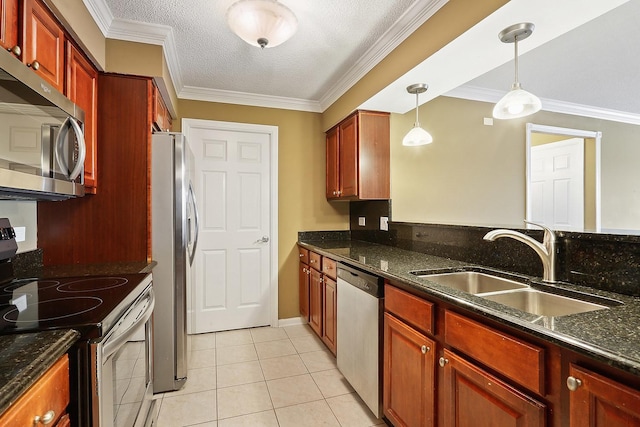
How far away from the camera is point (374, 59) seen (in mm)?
2354

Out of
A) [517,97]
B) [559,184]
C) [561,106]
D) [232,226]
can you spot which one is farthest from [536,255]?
[559,184]

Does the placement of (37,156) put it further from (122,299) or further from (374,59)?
(374,59)

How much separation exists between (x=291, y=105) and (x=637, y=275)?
3.06 meters

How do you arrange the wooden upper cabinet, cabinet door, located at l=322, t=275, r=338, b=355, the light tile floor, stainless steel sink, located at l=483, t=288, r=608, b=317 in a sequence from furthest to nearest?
cabinet door, located at l=322, t=275, r=338, b=355
the light tile floor
stainless steel sink, located at l=483, t=288, r=608, b=317
the wooden upper cabinet

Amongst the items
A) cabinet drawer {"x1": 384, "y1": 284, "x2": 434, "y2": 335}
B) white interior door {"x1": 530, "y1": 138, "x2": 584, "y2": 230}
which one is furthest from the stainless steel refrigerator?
white interior door {"x1": 530, "y1": 138, "x2": 584, "y2": 230}

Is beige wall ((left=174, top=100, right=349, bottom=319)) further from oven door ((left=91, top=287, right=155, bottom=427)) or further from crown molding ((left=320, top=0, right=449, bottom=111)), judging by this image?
oven door ((left=91, top=287, right=155, bottom=427))

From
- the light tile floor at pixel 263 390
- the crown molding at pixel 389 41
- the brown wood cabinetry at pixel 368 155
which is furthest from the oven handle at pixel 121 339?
the crown molding at pixel 389 41

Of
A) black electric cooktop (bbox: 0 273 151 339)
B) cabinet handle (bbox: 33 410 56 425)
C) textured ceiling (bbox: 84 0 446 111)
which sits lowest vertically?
cabinet handle (bbox: 33 410 56 425)

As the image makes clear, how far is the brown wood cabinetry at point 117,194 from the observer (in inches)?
78.2

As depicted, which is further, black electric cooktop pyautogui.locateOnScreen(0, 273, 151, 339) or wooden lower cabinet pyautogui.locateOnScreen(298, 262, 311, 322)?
wooden lower cabinet pyautogui.locateOnScreen(298, 262, 311, 322)

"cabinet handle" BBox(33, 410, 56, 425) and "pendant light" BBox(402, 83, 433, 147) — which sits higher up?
"pendant light" BBox(402, 83, 433, 147)

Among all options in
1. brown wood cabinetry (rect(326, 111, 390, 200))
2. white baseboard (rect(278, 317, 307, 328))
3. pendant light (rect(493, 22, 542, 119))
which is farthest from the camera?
white baseboard (rect(278, 317, 307, 328))

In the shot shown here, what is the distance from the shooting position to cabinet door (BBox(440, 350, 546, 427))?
0.96 metres

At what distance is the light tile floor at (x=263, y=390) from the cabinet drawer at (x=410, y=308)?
2.53 ft
